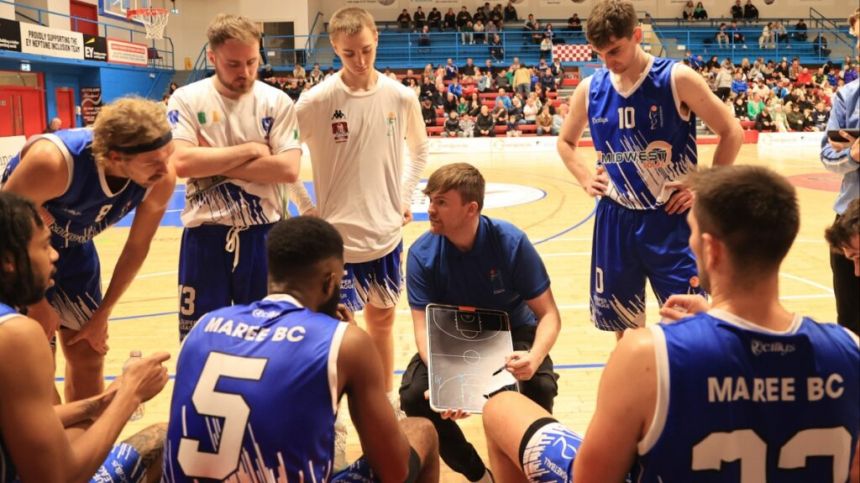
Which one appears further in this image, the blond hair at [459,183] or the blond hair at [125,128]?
the blond hair at [459,183]

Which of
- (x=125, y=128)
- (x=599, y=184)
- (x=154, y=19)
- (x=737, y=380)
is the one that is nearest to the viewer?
(x=737, y=380)

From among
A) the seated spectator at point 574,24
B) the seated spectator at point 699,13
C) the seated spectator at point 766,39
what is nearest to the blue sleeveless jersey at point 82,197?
the seated spectator at point 574,24

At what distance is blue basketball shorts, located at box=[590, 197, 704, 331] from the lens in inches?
160

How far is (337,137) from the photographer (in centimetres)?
437

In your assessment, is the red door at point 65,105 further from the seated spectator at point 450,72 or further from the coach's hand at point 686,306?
the coach's hand at point 686,306

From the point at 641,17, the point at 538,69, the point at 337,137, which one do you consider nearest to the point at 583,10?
the point at 641,17

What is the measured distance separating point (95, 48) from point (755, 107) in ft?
69.5

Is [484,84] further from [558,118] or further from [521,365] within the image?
[521,365]

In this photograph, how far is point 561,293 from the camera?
7.35 m

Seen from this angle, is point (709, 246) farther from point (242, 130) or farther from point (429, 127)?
point (429, 127)

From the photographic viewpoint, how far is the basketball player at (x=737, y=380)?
1.91 m

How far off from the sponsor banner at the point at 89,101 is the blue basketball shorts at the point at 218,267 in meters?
23.5

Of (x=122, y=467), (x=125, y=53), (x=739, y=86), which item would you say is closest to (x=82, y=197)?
(x=122, y=467)

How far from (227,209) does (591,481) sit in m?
2.49
